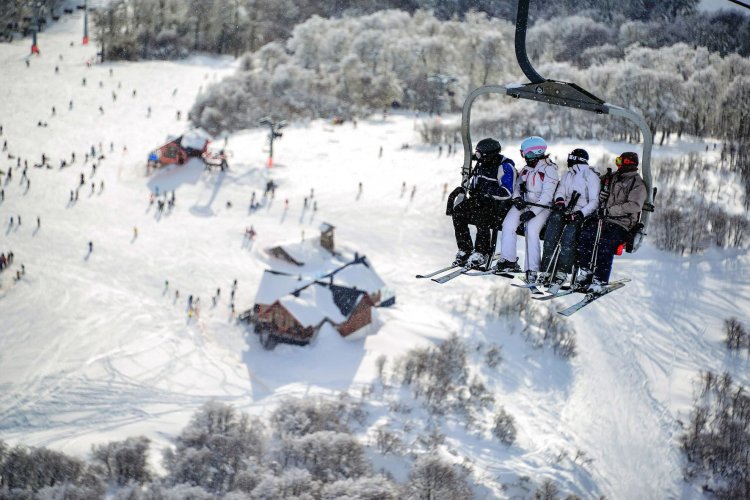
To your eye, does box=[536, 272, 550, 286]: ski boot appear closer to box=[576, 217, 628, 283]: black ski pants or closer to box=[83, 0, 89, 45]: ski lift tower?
box=[576, 217, 628, 283]: black ski pants

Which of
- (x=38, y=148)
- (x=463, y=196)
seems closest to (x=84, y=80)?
(x=38, y=148)

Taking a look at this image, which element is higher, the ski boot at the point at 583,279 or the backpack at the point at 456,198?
the backpack at the point at 456,198

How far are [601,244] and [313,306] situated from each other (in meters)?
27.1

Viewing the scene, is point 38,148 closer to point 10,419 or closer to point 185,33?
point 10,419

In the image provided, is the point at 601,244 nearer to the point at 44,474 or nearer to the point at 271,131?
the point at 44,474

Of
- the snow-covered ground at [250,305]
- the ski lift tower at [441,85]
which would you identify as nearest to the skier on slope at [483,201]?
the snow-covered ground at [250,305]

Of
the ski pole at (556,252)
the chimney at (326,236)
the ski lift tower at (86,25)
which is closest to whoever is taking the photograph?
the ski pole at (556,252)

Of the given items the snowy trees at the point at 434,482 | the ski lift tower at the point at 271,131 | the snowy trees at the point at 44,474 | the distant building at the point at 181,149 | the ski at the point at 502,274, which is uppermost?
the ski at the point at 502,274

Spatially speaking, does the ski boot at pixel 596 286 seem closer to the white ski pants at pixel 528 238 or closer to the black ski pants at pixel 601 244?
the black ski pants at pixel 601 244

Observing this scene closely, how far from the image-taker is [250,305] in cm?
3597

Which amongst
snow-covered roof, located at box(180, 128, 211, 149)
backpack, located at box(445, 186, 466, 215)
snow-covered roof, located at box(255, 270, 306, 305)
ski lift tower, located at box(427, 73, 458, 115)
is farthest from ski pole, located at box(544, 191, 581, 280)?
ski lift tower, located at box(427, 73, 458, 115)

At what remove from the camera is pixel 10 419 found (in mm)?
27891

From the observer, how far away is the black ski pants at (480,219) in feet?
25.8

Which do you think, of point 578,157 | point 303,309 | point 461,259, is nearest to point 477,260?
point 461,259
